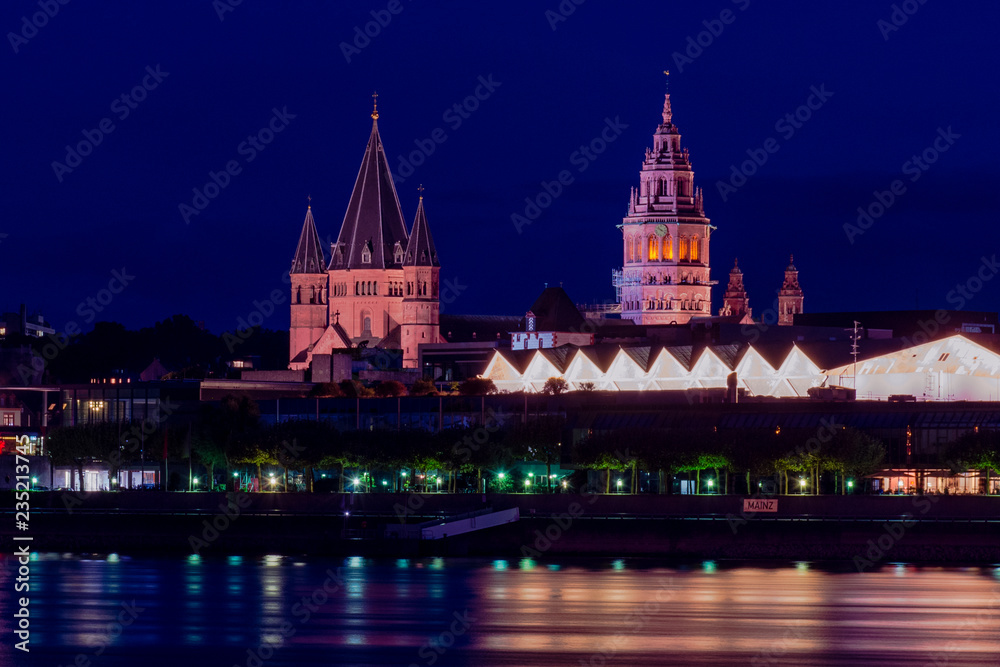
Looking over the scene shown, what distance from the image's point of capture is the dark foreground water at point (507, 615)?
4547 centimetres

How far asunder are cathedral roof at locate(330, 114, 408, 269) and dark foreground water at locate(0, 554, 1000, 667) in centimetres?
11030

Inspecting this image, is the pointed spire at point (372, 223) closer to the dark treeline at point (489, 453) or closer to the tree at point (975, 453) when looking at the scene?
the dark treeline at point (489, 453)

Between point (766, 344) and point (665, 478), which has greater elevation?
point (766, 344)

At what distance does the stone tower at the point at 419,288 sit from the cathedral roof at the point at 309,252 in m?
11.8

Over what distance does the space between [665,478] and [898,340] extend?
29.7 meters

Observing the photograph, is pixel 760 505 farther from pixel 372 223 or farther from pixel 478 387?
pixel 372 223

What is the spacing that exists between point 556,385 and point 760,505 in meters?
54.7

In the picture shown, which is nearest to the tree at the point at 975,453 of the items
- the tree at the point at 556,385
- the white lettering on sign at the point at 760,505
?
the white lettering on sign at the point at 760,505

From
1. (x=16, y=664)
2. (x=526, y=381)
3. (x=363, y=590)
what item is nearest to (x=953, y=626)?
(x=363, y=590)

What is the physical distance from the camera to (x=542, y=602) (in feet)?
180

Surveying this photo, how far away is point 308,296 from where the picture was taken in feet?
614

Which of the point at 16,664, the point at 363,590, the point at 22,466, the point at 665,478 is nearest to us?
the point at 16,664

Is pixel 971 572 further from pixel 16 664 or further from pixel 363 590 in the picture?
pixel 16 664

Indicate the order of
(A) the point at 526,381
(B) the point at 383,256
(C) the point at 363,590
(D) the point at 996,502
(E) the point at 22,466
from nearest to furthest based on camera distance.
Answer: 1. (C) the point at 363,590
2. (D) the point at 996,502
3. (E) the point at 22,466
4. (A) the point at 526,381
5. (B) the point at 383,256
